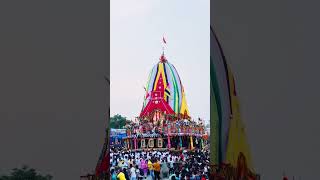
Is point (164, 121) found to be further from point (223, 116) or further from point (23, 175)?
point (23, 175)

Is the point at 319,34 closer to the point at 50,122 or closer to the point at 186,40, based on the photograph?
the point at 186,40

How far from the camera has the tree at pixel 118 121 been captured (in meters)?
9.88

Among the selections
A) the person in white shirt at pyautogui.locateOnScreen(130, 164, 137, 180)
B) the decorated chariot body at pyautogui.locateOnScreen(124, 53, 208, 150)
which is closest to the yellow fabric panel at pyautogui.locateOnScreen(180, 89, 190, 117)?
the decorated chariot body at pyautogui.locateOnScreen(124, 53, 208, 150)

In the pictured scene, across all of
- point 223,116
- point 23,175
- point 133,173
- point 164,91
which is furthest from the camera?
point 164,91

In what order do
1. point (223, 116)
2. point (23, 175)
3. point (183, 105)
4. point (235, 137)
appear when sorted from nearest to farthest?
1. point (23, 175)
2. point (235, 137)
3. point (223, 116)
4. point (183, 105)

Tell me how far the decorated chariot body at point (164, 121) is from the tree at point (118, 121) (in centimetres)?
10

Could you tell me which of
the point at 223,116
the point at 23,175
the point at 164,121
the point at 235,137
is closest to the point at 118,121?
the point at 164,121

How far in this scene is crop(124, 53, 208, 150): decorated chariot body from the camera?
10078 mm

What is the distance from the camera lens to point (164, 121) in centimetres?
1042

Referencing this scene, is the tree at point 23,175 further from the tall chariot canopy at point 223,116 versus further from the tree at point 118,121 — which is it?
the tall chariot canopy at point 223,116

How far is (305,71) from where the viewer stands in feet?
29.3

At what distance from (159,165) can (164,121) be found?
812 millimetres

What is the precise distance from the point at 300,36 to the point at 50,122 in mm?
3893

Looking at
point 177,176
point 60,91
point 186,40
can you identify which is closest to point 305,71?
point 186,40
